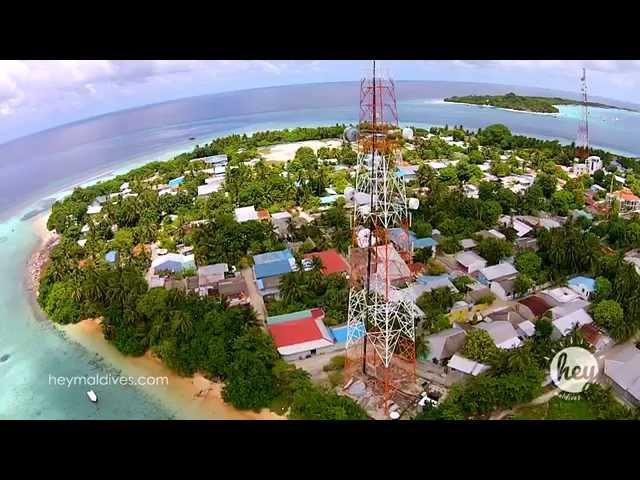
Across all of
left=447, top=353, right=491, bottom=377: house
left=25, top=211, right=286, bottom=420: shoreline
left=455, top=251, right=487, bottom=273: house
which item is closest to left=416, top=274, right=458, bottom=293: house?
left=455, top=251, right=487, bottom=273: house

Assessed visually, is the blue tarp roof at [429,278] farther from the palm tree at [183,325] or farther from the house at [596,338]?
the palm tree at [183,325]

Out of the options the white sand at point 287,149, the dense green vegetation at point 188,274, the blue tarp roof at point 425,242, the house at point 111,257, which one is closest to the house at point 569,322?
the blue tarp roof at point 425,242

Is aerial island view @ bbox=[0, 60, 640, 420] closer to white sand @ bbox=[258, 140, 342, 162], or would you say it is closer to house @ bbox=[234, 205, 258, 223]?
house @ bbox=[234, 205, 258, 223]

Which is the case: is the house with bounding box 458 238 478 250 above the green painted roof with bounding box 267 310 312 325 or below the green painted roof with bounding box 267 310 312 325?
above

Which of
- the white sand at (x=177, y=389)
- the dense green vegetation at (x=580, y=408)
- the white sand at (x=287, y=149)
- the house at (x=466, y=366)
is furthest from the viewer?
the white sand at (x=287, y=149)

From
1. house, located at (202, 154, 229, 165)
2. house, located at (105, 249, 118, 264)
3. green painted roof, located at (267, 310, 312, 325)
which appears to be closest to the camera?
green painted roof, located at (267, 310, 312, 325)

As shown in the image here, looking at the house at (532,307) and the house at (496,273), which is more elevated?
the house at (496,273)
